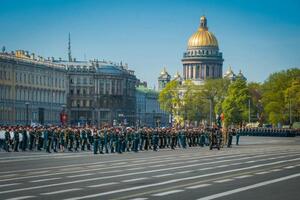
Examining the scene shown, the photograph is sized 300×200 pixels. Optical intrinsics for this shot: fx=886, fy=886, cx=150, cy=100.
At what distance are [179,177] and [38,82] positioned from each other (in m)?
129

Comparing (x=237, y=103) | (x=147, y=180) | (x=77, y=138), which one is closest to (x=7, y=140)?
(x=77, y=138)

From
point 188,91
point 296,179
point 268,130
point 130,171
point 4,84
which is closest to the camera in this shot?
point 296,179

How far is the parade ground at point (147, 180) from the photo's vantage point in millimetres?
21641

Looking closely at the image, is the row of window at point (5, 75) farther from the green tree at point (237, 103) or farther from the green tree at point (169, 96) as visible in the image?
the green tree at point (237, 103)

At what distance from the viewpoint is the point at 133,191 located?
73.7ft

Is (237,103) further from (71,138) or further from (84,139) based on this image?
(71,138)

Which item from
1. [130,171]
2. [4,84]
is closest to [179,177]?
[130,171]

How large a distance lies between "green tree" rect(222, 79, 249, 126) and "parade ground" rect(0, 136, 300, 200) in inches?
5021

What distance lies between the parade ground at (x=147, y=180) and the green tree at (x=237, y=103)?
127546 mm

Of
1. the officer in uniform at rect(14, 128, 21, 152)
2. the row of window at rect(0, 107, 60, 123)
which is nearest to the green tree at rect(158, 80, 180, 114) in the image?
the row of window at rect(0, 107, 60, 123)

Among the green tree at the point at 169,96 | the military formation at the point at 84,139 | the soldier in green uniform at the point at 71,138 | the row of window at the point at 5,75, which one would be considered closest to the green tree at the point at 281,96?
the green tree at the point at 169,96

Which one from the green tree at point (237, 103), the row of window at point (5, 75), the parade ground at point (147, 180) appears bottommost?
the parade ground at point (147, 180)

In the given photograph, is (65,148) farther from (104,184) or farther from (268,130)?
Result: (268,130)

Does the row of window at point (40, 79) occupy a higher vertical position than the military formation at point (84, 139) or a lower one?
higher
